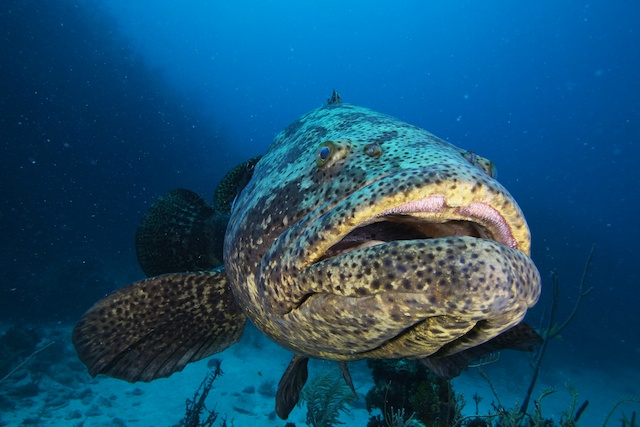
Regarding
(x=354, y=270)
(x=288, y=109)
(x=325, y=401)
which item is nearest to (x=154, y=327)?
(x=354, y=270)

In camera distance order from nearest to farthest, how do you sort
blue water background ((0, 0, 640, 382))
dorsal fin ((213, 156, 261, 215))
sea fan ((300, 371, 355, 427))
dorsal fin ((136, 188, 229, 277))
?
1. dorsal fin ((136, 188, 229, 277))
2. dorsal fin ((213, 156, 261, 215))
3. sea fan ((300, 371, 355, 427))
4. blue water background ((0, 0, 640, 382))

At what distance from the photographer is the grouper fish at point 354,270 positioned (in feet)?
4.59

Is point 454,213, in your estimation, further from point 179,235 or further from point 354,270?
point 179,235

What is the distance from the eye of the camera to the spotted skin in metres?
1.37

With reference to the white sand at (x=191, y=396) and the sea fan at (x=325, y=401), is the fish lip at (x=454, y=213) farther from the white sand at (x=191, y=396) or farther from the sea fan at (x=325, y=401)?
the white sand at (x=191, y=396)

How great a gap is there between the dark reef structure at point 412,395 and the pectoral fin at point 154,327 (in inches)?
106

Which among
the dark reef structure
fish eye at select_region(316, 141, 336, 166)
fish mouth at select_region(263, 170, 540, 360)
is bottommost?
the dark reef structure

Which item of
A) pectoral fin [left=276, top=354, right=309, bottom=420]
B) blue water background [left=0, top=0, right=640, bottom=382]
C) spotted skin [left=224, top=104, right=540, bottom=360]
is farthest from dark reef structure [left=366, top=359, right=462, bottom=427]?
blue water background [left=0, top=0, right=640, bottom=382]

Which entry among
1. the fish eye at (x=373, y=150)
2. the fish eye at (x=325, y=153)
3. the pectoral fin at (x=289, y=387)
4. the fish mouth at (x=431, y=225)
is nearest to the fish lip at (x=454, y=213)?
the fish mouth at (x=431, y=225)

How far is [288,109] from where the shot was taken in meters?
112

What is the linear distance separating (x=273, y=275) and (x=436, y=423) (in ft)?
12.3

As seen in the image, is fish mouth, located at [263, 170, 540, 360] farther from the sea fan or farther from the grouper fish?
the sea fan

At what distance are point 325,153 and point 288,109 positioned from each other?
115 m

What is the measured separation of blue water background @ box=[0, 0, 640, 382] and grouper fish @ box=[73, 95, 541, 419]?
1576 centimetres
